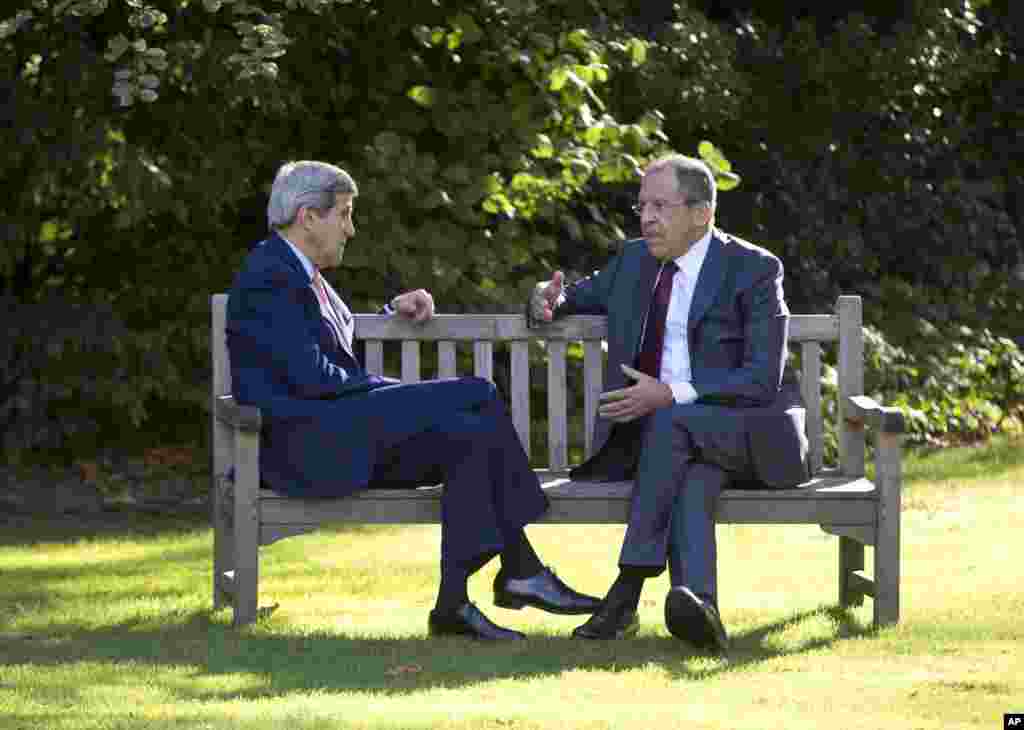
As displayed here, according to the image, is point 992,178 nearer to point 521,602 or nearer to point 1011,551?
point 1011,551

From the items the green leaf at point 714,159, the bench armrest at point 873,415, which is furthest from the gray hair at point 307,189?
the green leaf at point 714,159

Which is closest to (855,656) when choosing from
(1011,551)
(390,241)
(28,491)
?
(1011,551)

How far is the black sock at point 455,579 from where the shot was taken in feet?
22.0

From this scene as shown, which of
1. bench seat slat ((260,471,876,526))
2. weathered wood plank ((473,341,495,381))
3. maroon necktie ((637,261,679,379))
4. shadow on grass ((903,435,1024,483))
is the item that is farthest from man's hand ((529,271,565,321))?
shadow on grass ((903,435,1024,483))

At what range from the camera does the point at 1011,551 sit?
8.64 meters

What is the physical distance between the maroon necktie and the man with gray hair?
0.53 m

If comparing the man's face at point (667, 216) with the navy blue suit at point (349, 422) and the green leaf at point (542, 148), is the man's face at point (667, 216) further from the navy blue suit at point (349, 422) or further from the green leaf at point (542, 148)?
the green leaf at point (542, 148)

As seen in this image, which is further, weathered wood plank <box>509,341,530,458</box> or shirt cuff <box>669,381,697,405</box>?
weathered wood plank <box>509,341,530,458</box>

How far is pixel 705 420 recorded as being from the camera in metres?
6.73

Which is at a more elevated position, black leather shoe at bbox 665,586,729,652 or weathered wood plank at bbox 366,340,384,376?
weathered wood plank at bbox 366,340,384,376

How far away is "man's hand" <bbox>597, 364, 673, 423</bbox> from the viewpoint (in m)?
6.81

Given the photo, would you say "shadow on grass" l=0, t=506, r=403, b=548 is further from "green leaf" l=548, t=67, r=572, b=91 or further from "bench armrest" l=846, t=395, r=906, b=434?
"bench armrest" l=846, t=395, r=906, b=434

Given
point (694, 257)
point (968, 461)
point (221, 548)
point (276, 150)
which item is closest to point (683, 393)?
point (694, 257)

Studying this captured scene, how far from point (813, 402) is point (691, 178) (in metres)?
1.04
